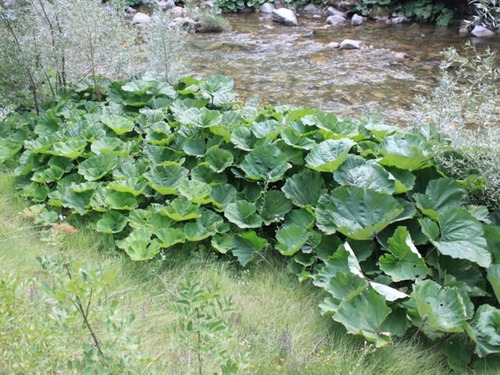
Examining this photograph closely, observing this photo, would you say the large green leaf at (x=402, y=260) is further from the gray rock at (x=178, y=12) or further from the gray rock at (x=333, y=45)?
the gray rock at (x=178, y=12)

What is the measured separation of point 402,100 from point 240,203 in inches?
162

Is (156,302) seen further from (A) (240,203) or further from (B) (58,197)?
(B) (58,197)

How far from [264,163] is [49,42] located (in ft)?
8.21

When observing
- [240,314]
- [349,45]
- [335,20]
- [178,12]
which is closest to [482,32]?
[349,45]

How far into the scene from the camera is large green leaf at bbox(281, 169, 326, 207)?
2969mm

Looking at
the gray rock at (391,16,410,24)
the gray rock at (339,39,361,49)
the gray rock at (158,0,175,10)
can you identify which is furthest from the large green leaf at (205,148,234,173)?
the gray rock at (158,0,175,10)

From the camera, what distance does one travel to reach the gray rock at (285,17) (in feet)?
36.7

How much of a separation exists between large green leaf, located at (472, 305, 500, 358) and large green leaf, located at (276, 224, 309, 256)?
35.1 inches

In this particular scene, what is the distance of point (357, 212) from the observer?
2670mm

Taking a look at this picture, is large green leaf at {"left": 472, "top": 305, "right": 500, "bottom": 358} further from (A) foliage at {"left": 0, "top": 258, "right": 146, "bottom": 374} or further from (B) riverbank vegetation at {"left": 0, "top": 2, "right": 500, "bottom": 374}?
(A) foliage at {"left": 0, "top": 258, "right": 146, "bottom": 374}

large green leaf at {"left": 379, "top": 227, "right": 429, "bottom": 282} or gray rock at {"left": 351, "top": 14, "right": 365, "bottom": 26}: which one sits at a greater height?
large green leaf at {"left": 379, "top": 227, "right": 429, "bottom": 282}

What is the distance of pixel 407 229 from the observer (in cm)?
268

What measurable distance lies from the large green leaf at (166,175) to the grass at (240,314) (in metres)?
0.50

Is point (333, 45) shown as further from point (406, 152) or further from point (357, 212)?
point (357, 212)
